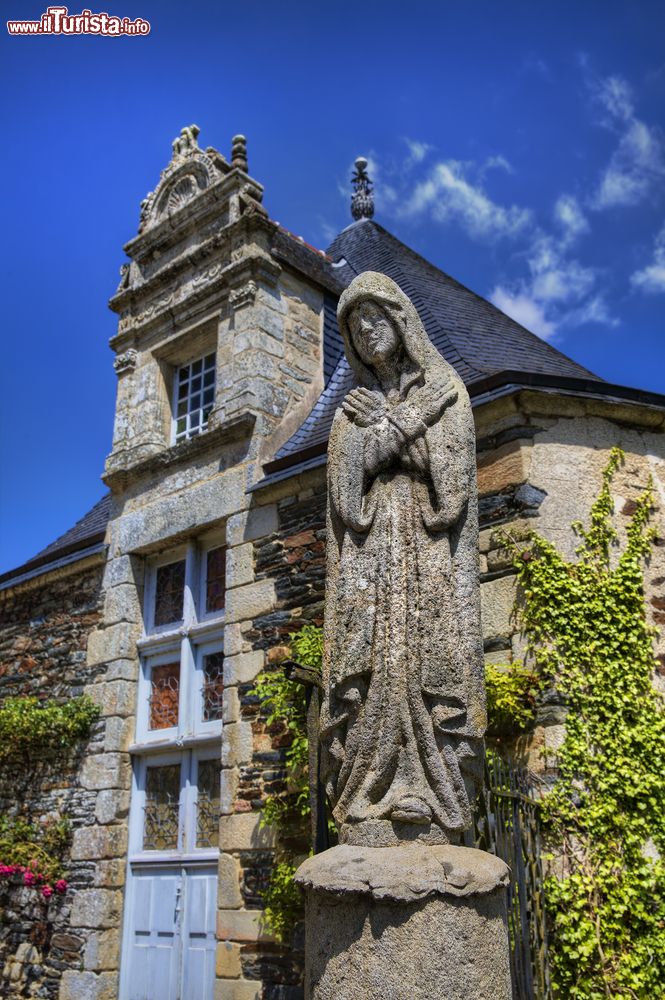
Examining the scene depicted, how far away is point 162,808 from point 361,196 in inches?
357

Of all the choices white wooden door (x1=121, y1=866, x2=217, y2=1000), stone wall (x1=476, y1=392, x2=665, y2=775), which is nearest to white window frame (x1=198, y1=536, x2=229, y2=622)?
white wooden door (x1=121, y1=866, x2=217, y2=1000)

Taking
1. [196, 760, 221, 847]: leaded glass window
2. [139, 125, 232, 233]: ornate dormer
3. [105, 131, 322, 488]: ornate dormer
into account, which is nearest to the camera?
[196, 760, 221, 847]: leaded glass window

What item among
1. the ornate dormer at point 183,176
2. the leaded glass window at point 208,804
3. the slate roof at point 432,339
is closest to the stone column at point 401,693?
the slate roof at point 432,339

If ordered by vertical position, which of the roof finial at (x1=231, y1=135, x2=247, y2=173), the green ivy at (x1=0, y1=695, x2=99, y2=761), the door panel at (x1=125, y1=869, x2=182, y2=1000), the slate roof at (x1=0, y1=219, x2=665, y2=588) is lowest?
the door panel at (x1=125, y1=869, x2=182, y2=1000)

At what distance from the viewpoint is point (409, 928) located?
8.34ft

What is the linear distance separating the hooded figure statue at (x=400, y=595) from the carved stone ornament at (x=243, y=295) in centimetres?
449

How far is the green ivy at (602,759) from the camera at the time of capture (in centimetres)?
430

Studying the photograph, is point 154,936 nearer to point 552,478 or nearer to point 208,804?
point 208,804

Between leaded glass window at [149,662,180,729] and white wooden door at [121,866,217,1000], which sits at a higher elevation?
leaded glass window at [149,662,180,729]

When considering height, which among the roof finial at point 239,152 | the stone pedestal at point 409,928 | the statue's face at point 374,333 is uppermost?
the roof finial at point 239,152

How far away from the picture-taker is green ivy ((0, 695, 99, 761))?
7855 millimetres

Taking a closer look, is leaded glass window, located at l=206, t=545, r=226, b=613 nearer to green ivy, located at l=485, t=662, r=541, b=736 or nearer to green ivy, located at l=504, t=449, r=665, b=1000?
green ivy, located at l=504, t=449, r=665, b=1000

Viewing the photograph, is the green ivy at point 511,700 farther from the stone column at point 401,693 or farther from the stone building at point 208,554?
the stone column at point 401,693

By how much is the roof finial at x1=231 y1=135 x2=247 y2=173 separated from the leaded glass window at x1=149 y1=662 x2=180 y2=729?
16.2 ft
